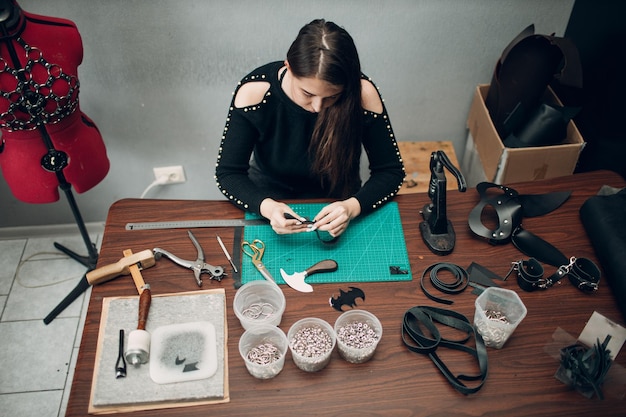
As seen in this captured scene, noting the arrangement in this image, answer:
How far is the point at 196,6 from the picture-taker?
1.83 m

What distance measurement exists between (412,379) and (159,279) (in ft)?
2.17

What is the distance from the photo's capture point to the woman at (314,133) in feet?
4.20

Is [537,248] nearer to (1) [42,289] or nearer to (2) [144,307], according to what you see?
(2) [144,307]

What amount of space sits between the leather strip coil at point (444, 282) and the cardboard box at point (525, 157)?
71 centimetres

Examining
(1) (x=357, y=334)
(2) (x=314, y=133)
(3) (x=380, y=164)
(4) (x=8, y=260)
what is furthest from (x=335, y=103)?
(4) (x=8, y=260)

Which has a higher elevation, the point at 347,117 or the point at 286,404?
the point at 347,117

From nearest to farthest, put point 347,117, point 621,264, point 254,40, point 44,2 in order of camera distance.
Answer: point 621,264
point 347,117
point 44,2
point 254,40

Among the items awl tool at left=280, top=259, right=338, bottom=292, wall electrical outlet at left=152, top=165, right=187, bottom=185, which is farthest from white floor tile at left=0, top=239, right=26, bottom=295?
awl tool at left=280, top=259, right=338, bottom=292

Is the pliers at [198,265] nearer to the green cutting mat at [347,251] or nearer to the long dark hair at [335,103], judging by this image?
the green cutting mat at [347,251]

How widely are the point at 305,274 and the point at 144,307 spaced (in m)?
0.39

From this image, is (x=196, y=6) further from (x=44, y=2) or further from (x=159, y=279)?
(x=159, y=279)

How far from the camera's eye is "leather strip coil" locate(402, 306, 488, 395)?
1.08 metres

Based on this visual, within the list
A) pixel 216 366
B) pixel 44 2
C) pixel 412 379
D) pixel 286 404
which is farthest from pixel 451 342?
pixel 44 2

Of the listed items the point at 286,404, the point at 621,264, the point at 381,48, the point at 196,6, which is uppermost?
the point at 196,6
